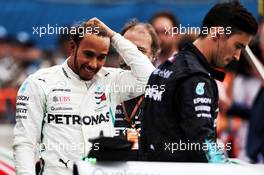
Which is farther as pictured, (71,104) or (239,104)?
(239,104)

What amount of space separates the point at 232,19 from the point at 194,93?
1.71 feet

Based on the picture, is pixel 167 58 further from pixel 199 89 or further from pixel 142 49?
pixel 199 89

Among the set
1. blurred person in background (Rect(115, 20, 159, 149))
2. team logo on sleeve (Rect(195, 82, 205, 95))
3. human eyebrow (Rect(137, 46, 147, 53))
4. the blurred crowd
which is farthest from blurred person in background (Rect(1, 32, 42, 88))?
team logo on sleeve (Rect(195, 82, 205, 95))

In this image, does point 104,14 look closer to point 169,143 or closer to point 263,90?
point 263,90

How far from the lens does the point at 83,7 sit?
11172mm

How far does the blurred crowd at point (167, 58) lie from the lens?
26.2 feet

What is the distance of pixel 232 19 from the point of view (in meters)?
4.80

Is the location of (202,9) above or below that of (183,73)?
above

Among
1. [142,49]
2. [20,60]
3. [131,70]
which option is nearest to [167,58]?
[142,49]

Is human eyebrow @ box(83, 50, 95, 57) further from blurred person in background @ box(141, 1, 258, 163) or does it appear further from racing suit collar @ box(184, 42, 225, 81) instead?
racing suit collar @ box(184, 42, 225, 81)

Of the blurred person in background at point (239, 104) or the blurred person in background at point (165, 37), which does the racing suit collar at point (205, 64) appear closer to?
the blurred person in background at point (165, 37)

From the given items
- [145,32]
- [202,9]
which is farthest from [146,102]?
[202,9]

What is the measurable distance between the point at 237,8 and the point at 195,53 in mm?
336

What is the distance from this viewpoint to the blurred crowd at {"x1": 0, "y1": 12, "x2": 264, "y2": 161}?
7.99m
